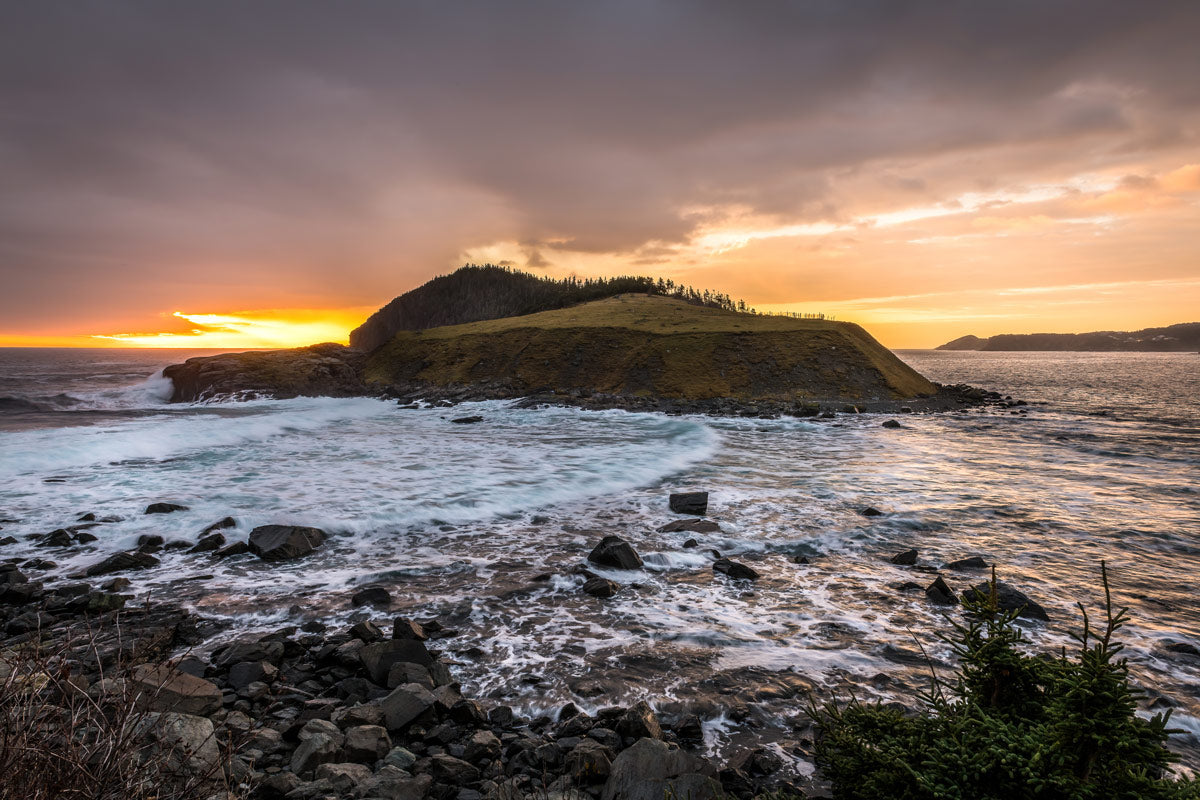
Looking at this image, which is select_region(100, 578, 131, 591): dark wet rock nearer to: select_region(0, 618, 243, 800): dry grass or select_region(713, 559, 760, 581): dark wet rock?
select_region(0, 618, 243, 800): dry grass

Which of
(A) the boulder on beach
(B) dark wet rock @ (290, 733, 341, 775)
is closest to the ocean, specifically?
(A) the boulder on beach

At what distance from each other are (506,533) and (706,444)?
545 inches

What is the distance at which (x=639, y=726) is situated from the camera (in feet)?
18.0

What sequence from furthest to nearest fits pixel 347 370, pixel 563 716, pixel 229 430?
pixel 347 370 < pixel 229 430 < pixel 563 716

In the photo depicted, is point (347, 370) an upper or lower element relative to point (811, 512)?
upper

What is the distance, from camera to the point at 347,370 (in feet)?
193

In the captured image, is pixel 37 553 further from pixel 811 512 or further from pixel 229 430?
pixel 229 430

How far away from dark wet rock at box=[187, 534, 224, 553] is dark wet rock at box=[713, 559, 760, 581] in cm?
1047

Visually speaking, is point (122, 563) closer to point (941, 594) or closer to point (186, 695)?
point (186, 695)

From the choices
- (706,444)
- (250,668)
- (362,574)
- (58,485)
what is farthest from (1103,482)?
(58,485)

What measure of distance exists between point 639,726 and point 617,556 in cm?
500

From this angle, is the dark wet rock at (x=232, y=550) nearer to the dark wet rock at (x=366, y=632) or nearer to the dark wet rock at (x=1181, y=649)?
the dark wet rock at (x=366, y=632)

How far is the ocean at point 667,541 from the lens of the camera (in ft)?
22.8

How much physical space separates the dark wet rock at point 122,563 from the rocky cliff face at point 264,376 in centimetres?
4686
